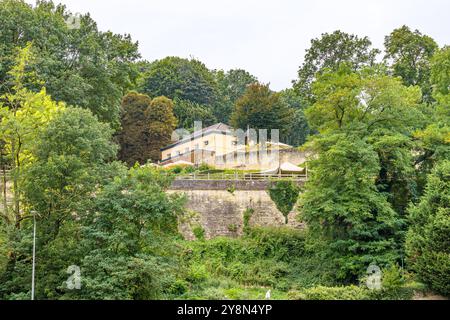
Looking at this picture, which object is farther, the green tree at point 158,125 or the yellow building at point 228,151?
the green tree at point 158,125

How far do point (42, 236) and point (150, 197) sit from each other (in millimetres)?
4407

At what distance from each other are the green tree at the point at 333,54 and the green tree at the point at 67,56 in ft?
53.8

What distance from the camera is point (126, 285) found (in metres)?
20.8

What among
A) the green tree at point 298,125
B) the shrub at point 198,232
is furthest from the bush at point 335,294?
the green tree at point 298,125

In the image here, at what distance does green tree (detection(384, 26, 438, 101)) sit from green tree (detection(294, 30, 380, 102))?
2084mm

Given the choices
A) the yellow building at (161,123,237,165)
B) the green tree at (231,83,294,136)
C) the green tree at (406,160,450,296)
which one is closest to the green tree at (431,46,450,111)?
the green tree at (406,160,450,296)

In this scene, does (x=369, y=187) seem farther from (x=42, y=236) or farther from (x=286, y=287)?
(x=42, y=236)

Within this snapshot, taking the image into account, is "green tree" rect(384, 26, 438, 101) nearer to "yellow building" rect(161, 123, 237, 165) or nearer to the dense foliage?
the dense foliage

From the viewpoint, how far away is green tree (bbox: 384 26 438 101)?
147ft

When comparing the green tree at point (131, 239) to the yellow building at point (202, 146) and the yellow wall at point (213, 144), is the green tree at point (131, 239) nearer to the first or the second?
the yellow building at point (202, 146)

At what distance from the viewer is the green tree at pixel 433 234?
22594 mm

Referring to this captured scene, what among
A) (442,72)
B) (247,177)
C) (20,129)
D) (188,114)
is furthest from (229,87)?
(20,129)

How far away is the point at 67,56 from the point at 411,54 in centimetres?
2608

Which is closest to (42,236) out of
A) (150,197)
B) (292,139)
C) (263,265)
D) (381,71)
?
(150,197)
